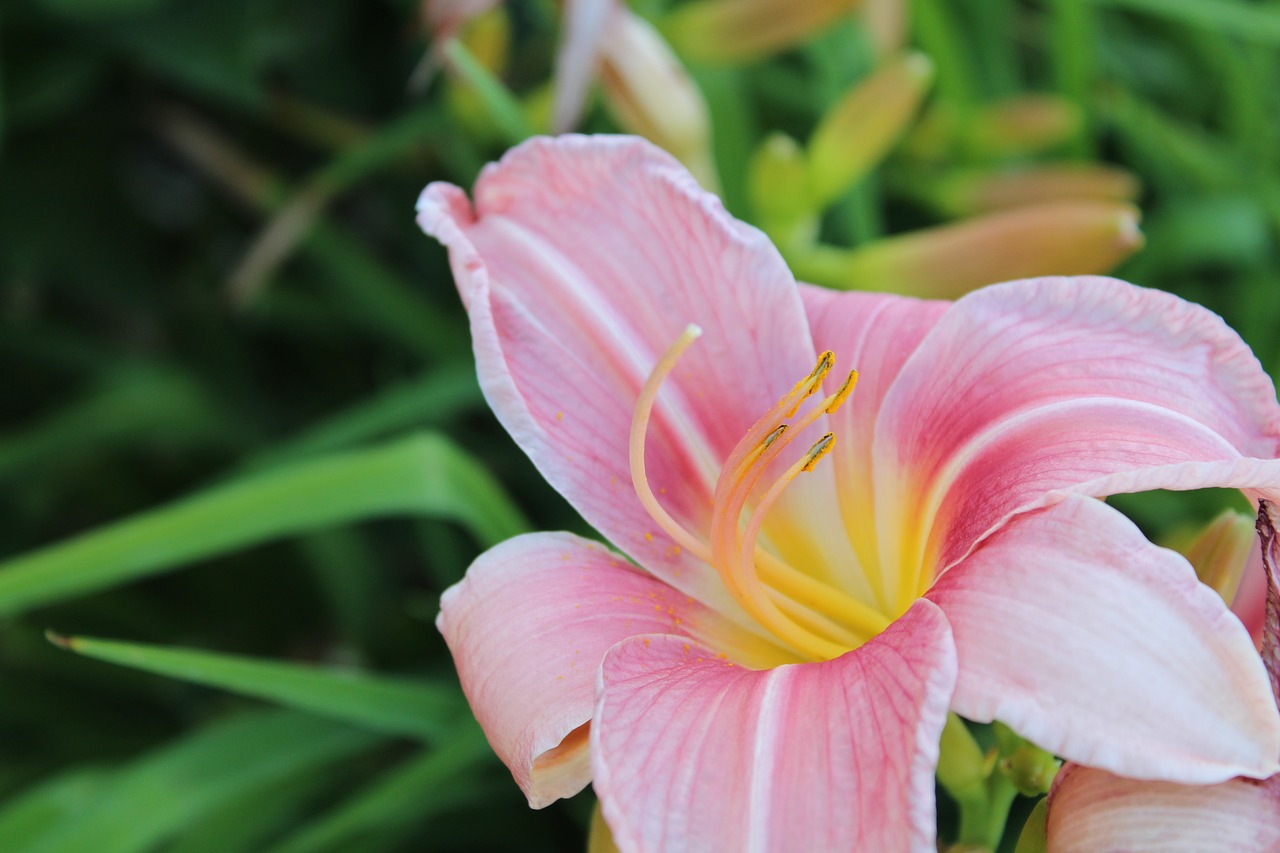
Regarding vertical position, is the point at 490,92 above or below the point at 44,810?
above

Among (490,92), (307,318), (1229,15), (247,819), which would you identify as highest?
(490,92)

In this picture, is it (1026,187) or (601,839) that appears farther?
(1026,187)

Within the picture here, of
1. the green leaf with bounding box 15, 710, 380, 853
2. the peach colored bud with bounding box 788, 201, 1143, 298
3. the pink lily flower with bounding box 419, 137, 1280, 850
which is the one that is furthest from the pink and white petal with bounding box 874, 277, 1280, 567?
the green leaf with bounding box 15, 710, 380, 853

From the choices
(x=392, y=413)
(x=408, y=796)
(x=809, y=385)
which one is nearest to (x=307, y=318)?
(x=392, y=413)

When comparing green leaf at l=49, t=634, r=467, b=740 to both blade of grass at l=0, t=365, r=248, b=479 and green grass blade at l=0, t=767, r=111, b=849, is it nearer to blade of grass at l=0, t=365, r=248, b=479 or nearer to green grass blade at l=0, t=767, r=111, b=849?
green grass blade at l=0, t=767, r=111, b=849

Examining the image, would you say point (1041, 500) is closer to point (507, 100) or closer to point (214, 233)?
point (507, 100)

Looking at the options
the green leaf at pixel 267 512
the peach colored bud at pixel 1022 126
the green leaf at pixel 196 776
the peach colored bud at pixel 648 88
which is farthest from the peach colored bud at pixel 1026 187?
the green leaf at pixel 196 776

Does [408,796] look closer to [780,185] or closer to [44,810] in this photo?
[44,810]
